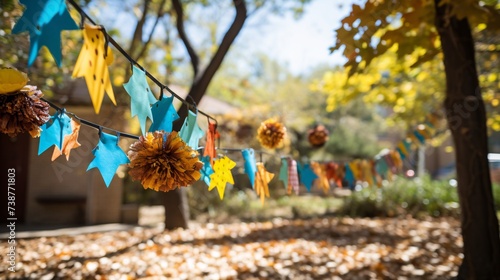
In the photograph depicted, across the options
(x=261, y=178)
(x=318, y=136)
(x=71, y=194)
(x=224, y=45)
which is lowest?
(x=71, y=194)

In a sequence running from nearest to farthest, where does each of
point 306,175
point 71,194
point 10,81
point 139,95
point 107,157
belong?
1. point 10,81
2. point 139,95
3. point 107,157
4. point 306,175
5. point 71,194

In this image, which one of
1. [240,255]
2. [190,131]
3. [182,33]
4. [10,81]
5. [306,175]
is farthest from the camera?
[182,33]

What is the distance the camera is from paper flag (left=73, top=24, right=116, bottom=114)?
1.36 metres

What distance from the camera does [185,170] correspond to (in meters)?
1.76

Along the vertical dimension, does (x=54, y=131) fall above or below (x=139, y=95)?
below

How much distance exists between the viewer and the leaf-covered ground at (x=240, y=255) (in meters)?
3.35

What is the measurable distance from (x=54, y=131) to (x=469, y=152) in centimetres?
322

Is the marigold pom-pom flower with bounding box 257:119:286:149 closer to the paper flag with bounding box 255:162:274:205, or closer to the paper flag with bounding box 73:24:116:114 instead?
the paper flag with bounding box 255:162:274:205

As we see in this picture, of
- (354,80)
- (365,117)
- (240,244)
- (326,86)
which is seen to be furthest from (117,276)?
(365,117)

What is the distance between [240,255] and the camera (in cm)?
404

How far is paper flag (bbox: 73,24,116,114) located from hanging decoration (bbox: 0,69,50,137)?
13.2 inches

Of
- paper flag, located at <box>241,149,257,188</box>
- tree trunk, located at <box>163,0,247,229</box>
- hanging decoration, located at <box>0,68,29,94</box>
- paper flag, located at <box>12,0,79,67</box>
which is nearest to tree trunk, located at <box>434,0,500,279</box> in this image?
paper flag, located at <box>241,149,257,188</box>

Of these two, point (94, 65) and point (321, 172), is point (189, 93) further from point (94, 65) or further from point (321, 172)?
point (94, 65)

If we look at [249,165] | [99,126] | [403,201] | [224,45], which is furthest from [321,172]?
[403,201]
